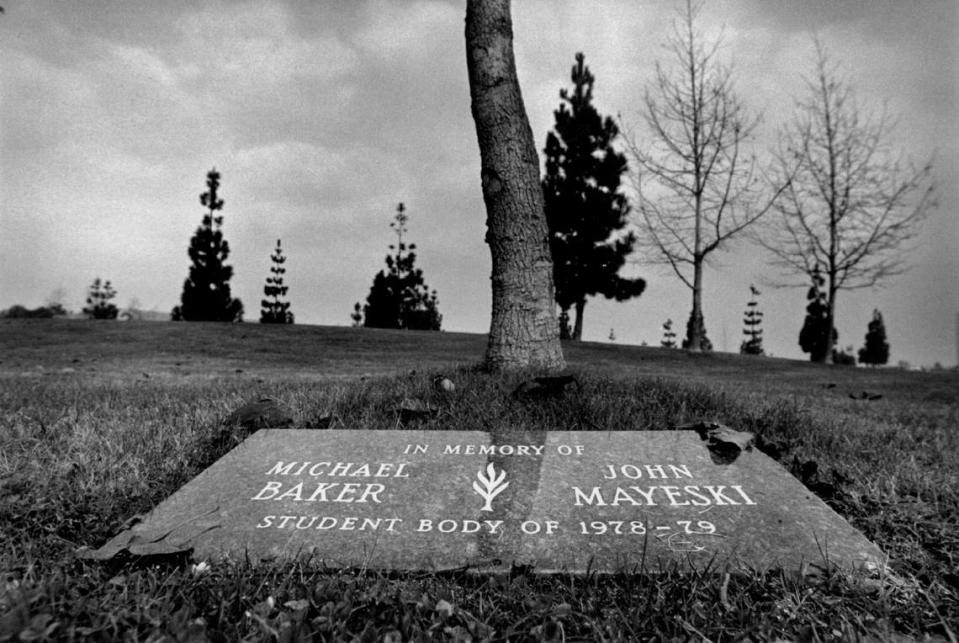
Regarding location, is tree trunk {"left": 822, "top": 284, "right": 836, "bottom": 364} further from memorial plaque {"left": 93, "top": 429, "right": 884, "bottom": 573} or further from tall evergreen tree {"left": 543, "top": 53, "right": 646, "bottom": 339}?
memorial plaque {"left": 93, "top": 429, "right": 884, "bottom": 573}

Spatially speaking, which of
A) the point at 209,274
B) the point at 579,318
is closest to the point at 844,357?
the point at 579,318

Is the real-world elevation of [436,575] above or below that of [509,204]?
below

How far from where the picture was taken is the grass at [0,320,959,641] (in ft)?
6.42

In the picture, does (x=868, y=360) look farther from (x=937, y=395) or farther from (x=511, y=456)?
(x=511, y=456)

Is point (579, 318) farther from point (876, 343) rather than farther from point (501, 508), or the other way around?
point (876, 343)

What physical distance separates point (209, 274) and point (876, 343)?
2356 inches

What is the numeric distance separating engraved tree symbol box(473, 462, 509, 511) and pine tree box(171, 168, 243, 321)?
50.4m

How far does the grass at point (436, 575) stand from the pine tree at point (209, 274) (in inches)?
1784

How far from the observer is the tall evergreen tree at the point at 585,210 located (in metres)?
31.5

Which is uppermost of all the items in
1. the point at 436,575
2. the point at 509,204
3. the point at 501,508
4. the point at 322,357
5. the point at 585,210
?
the point at 585,210

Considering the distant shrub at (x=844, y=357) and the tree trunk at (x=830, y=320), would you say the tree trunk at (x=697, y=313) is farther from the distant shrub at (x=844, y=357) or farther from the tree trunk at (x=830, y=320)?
the distant shrub at (x=844, y=357)

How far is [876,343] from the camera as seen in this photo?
193ft

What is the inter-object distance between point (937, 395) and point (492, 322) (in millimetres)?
10385

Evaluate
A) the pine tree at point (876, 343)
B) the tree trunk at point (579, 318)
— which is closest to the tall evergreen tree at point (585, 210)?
the tree trunk at point (579, 318)
